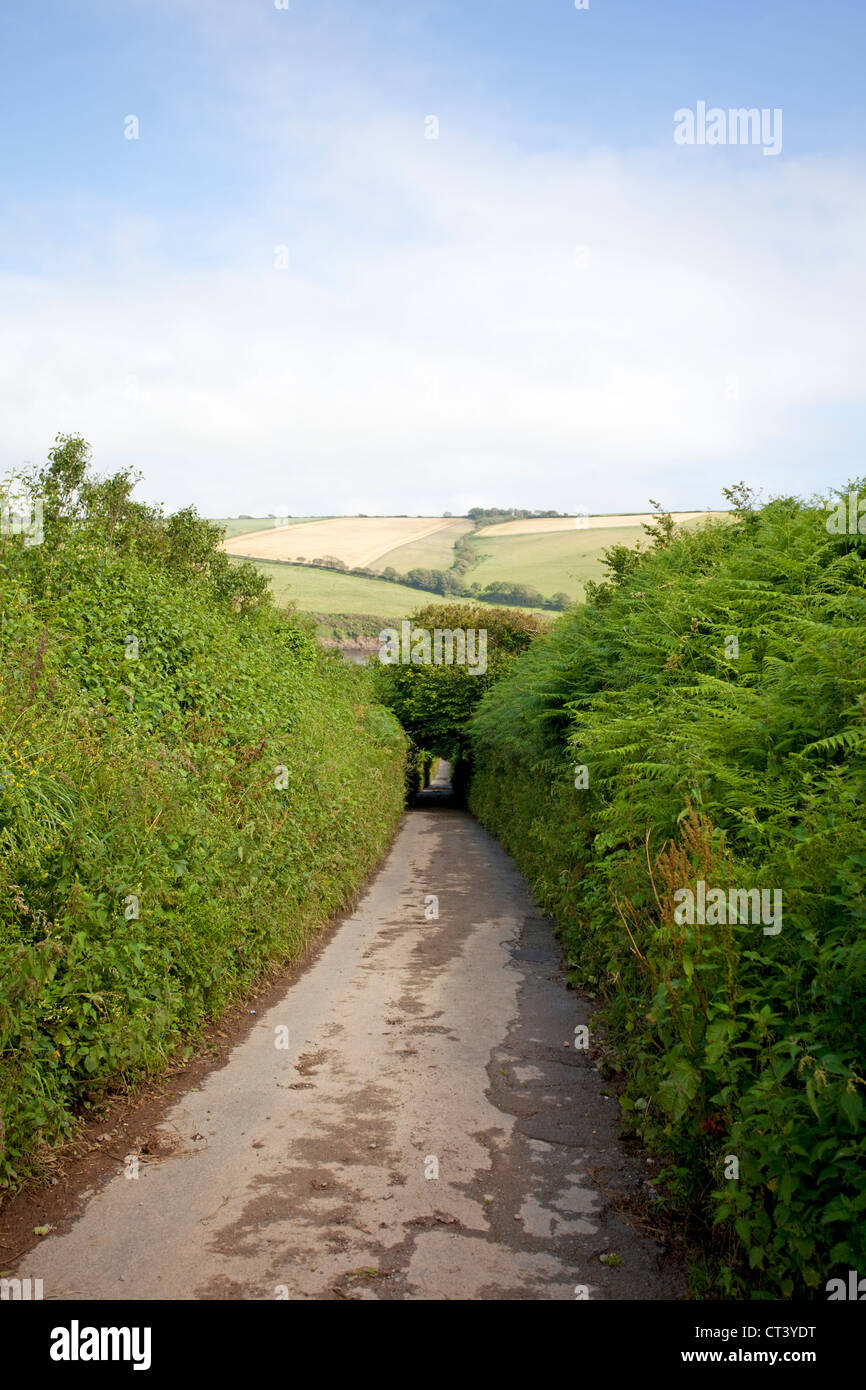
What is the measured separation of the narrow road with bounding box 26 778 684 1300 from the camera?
13.9ft

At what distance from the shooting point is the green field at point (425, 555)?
8950 cm

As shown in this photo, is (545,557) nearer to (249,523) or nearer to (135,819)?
(249,523)

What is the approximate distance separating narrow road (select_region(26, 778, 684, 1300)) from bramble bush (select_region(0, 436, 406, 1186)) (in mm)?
679

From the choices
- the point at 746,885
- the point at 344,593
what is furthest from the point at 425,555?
the point at 746,885

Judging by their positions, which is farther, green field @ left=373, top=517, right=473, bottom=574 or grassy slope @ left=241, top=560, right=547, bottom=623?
green field @ left=373, top=517, right=473, bottom=574

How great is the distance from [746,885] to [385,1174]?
9.23ft

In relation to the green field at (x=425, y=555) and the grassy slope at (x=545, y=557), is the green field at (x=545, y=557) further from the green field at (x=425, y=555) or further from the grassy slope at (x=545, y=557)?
the green field at (x=425, y=555)

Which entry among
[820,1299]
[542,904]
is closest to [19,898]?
[820,1299]

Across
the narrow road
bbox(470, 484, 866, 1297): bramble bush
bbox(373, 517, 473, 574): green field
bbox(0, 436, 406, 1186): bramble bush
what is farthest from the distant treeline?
the narrow road

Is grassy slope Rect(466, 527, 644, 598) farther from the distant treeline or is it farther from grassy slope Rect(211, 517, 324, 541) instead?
grassy slope Rect(211, 517, 324, 541)

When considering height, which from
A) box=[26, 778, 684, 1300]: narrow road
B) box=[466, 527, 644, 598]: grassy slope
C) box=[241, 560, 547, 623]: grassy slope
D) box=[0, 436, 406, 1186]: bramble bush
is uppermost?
box=[466, 527, 644, 598]: grassy slope

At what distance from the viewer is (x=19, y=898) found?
5.05 m

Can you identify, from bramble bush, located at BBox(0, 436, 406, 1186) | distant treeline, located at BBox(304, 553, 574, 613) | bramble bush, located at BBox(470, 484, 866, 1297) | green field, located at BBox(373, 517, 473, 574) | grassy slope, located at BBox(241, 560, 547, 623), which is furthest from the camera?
green field, located at BBox(373, 517, 473, 574)

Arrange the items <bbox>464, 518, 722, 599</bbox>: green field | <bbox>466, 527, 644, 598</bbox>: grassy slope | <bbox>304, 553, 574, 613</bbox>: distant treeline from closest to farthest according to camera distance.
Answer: <bbox>304, 553, 574, 613</bbox>: distant treeline, <bbox>464, 518, 722, 599</bbox>: green field, <bbox>466, 527, 644, 598</bbox>: grassy slope
